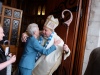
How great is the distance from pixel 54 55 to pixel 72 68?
1.03ft

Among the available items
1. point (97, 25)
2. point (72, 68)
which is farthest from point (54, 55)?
point (97, 25)

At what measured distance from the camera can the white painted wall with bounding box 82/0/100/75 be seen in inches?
86.9

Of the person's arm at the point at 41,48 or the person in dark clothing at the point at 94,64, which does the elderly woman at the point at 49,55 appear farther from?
the person in dark clothing at the point at 94,64

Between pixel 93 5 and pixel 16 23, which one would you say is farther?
pixel 16 23

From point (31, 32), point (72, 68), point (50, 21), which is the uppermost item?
point (50, 21)

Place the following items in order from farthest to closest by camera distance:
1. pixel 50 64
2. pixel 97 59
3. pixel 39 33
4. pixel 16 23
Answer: pixel 16 23
pixel 39 33
pixel 50 64
pixel 97 59

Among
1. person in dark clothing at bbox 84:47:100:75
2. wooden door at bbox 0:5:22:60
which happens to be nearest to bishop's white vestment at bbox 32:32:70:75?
person in dark clothing at bbox 84:47:100:75

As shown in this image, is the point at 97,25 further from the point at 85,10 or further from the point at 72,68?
the point at 72,68

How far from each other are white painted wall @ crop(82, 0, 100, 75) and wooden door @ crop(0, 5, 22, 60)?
61.6 inches

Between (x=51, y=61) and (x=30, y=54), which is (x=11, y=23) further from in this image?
(x=51, y=61)

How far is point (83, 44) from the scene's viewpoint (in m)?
2.25

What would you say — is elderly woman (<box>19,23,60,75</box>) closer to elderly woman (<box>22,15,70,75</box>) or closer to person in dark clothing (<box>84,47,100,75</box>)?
elderly woman (<box>22,15,70,75</box>)

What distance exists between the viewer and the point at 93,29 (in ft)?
7.34

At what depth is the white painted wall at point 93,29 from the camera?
7.24 feet
